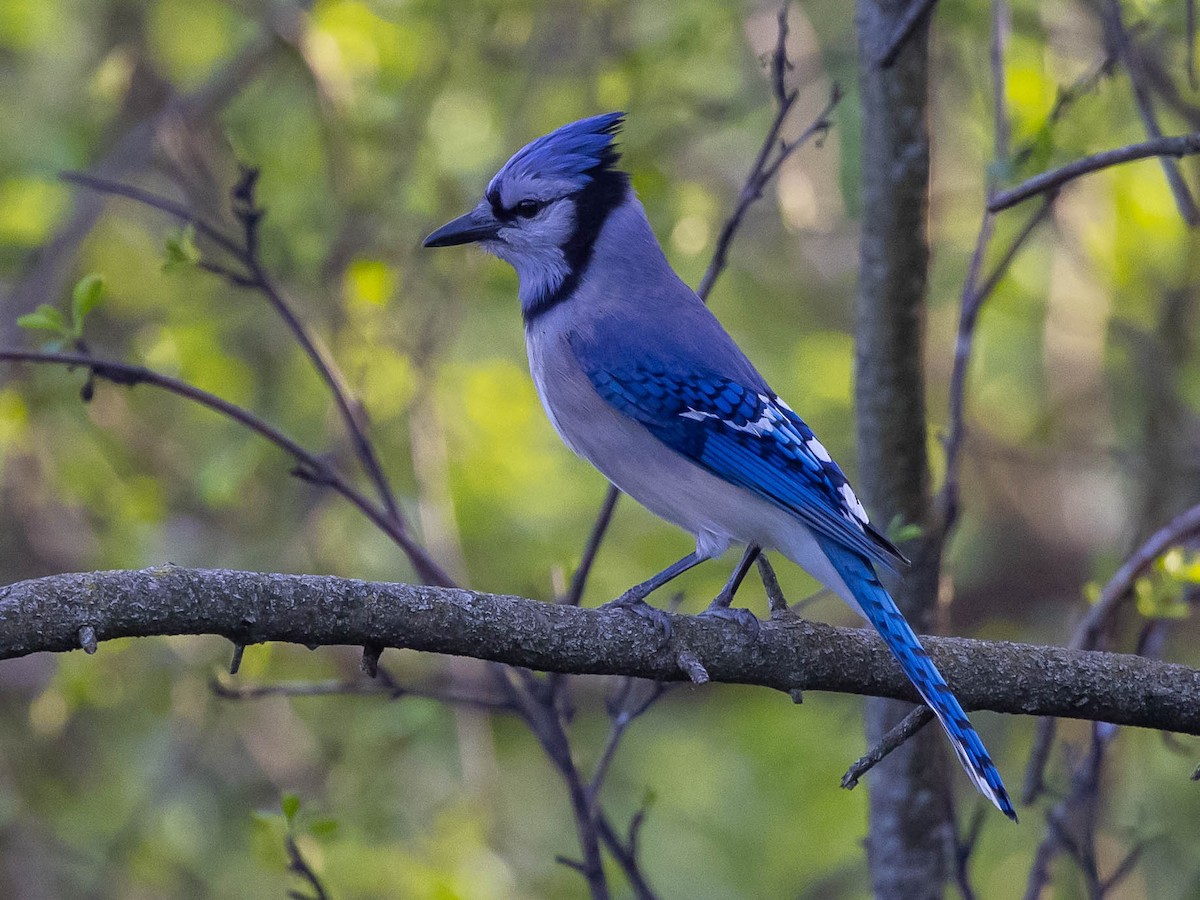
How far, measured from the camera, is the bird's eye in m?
A: 3.35

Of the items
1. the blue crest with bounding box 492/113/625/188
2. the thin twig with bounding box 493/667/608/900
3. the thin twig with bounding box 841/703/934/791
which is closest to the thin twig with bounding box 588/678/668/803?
the thin twig with bounding box 493/667/608/900

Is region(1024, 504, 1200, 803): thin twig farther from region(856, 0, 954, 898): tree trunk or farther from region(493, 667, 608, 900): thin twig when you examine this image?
region(493, 667, 608, 900): thin twig

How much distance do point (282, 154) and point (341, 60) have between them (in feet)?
2.64

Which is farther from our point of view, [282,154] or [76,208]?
[282,154]

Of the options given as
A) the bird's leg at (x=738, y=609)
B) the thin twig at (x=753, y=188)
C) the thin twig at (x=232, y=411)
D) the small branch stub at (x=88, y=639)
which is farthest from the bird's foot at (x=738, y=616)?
the small branch stub at (x=88, y=639)

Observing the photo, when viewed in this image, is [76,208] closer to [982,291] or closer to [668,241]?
[668,241]

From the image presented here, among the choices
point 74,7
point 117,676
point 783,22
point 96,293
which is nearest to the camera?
point 96,293

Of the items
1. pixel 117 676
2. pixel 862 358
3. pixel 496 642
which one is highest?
pixel 862 358

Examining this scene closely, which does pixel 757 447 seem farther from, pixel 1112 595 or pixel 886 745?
pixel 886 745

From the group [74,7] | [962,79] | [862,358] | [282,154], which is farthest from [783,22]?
[74,7]

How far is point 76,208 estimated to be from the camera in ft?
15.0

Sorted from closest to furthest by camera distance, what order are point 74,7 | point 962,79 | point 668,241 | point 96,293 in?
point 96,293
point 668,241
point 962,79
point 74,7

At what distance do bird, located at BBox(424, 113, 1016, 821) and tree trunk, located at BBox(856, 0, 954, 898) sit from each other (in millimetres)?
158

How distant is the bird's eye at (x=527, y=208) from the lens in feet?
11.0
